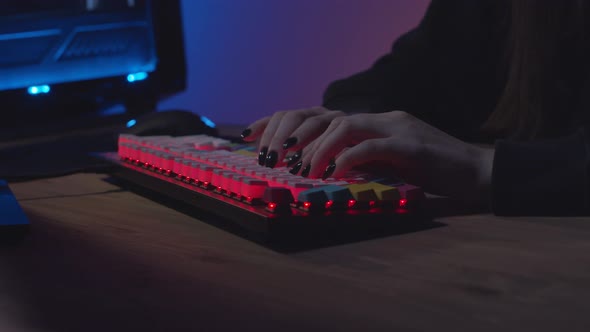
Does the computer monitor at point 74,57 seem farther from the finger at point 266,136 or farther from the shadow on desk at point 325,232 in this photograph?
the shadow on desk at point 325,232

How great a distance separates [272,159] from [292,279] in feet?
0.85

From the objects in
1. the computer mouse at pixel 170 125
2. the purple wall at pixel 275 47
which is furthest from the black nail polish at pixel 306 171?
the purple wall at pixel 275 47

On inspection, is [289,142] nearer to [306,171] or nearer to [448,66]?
[306,171]

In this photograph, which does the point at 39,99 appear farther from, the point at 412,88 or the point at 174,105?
the point at 174,105

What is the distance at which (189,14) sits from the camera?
1804 millimetres

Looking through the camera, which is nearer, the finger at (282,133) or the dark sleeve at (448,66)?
the finger at (282,133)

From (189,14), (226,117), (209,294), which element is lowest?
(226,117)

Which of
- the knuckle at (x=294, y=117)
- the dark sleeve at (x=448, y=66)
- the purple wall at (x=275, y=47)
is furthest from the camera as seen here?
the purple wall at (x=275, y=47)

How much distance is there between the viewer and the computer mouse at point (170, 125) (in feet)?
3.17

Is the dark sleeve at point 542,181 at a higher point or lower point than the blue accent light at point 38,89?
lower

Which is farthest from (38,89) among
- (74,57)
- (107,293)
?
(107,293)

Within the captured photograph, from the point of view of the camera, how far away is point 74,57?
1071mm

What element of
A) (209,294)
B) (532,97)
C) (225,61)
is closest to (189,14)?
(225,61)

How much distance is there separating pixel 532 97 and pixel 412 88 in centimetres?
34
